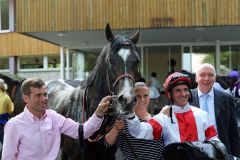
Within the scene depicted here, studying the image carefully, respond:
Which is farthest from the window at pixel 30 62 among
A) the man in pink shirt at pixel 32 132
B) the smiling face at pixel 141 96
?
the man in pink shirt at pixel 32 132

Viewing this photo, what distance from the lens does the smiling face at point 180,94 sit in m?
3.66

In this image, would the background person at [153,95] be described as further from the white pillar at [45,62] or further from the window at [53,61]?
the white pillar at [45,62]

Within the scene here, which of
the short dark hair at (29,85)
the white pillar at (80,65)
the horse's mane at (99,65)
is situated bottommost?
the short dark hair at (29,85)

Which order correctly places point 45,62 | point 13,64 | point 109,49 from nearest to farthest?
point 109,49 → point 45,62 → point 13,64

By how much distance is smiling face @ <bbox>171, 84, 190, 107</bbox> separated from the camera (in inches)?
144

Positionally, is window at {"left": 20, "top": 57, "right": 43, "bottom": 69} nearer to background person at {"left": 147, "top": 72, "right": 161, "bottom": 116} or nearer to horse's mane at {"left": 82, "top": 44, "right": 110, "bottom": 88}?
background person at {"left": 147, "top": 72, "right": 161, "bottom": 116}

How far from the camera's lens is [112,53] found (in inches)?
172

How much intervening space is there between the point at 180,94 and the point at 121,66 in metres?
0.79

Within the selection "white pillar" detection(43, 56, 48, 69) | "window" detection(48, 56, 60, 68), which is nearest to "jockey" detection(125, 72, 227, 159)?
"window" detection(48, 56, 60, 68)

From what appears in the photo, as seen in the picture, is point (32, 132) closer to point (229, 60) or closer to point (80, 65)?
point (229, 60)

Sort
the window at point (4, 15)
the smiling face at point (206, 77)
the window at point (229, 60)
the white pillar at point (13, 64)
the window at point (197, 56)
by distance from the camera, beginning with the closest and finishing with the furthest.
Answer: the smiling face at point (206, 77) < the window at point (229, 60) < the window at point (197, 56) < the window at point (4, 15) < the white pillar at point (13, 64)

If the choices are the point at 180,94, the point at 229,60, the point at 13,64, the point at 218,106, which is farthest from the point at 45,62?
the point at 180,94

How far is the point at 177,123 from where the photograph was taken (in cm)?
366

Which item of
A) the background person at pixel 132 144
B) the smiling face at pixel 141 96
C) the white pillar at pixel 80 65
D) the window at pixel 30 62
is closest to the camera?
the background person at pixel 132 144
